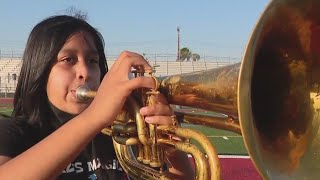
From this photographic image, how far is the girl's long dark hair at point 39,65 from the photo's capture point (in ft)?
7.18

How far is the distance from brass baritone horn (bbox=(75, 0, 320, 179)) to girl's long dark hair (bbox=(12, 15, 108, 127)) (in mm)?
485

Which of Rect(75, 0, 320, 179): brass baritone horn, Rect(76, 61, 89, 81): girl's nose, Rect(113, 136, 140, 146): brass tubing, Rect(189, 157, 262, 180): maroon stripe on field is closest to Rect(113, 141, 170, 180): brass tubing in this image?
Rect(75, 0, 320, 179): brass baritone horn

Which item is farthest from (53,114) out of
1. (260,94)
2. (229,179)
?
(229,179)

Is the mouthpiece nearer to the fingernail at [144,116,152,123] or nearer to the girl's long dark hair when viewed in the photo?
the girl's long dark hair

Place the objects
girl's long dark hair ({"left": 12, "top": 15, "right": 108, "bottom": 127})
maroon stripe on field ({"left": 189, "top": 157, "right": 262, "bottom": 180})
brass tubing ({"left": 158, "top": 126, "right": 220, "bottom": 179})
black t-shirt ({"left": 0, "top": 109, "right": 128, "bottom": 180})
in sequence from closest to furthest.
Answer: brass tubing ({"left": 158, "top": 126, "right": 220, "bottom": 179}) → black t-shirt ({"left": 0, "top": 109, "right": 128, "bottom": 180}) → girl's long dark hair ({"left": 12, "top": 15, "right": 108, "bottom": 127}) → maroon stripe on field ({"left": 189, "top": 157, "right": 262, "bottom": 180})

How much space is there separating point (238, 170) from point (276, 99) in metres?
4.80

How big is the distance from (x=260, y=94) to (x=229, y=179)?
14.3 ft

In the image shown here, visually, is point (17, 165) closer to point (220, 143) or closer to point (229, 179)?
point (229, 179)

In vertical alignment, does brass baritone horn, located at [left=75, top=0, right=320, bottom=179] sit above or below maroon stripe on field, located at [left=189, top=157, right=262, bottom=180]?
above

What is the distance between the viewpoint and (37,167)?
5.58ft

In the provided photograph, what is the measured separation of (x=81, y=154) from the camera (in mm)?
2164

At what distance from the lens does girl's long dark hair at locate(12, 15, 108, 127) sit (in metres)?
2.19

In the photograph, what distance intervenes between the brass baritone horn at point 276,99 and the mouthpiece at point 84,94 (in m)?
0.23

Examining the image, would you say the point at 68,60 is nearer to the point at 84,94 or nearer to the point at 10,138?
the point at 84,94
